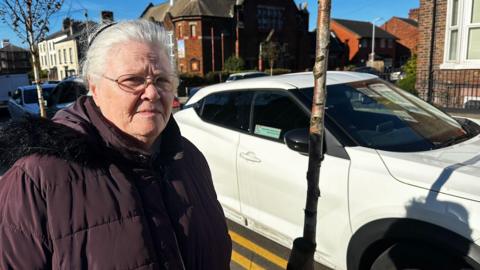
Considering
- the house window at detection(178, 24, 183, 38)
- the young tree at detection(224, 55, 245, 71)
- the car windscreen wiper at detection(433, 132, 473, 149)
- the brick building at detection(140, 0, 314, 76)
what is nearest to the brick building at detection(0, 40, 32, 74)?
the brick building at detection(140, 0, 314, 76)

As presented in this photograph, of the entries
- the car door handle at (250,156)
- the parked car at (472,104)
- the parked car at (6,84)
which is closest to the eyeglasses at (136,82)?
Answer: the car door handle at (250,156)

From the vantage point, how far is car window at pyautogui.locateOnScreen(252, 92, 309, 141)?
3.42 m

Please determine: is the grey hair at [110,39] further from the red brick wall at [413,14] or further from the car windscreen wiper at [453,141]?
the red brick wall at [413,14]

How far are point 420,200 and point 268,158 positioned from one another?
4.42ft

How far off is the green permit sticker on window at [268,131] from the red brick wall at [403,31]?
66.5 meters

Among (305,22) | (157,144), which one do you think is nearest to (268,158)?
(157,144)

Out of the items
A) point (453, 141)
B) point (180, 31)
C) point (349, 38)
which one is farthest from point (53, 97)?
point (349, 38)

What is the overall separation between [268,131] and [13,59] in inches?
2266

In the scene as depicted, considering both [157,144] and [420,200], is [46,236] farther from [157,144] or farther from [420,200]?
[420,200]

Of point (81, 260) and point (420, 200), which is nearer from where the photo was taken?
point (81, 260)

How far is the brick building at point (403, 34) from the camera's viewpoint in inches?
2501

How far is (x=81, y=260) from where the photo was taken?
1269mm

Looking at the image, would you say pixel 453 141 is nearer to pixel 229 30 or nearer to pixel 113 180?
pixel 113 180

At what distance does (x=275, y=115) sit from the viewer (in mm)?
3611
